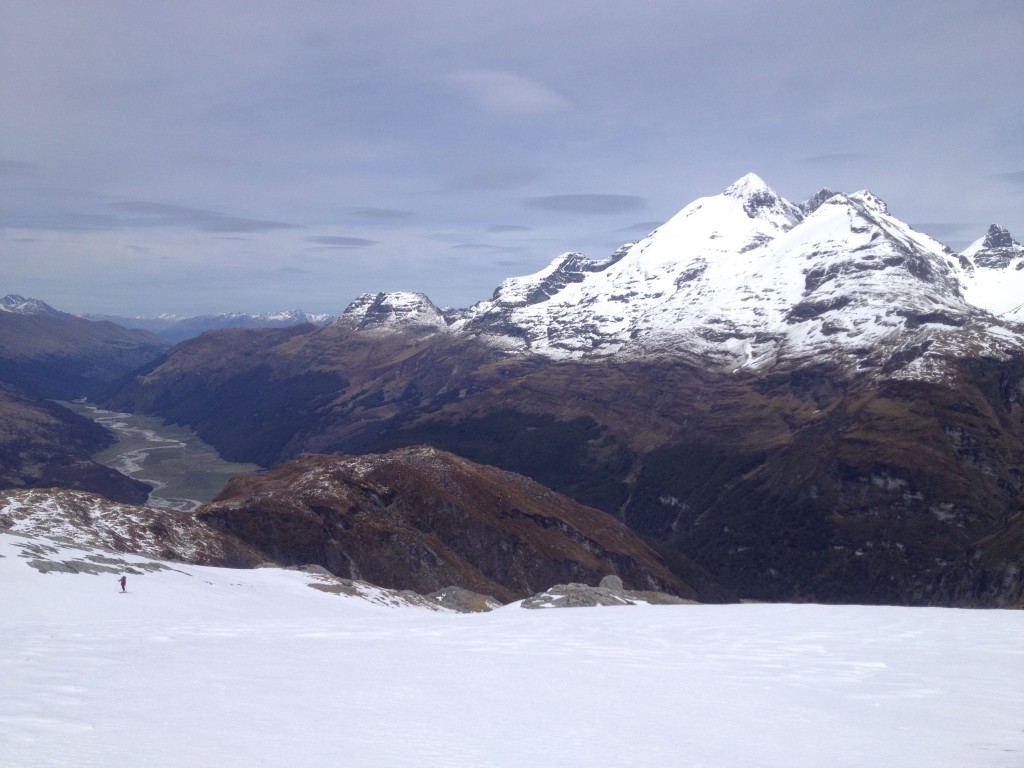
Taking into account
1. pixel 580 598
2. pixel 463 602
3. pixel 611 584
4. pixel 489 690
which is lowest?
pixel 463 602

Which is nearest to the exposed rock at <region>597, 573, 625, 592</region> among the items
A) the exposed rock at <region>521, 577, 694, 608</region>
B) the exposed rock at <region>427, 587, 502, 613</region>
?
the exposed rock at <region>521, 577, 694, 608</region>

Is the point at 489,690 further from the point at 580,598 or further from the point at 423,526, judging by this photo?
the point at 423,526

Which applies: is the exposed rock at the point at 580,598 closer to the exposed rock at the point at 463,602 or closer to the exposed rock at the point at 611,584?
the exposed rock at the point at 611,584

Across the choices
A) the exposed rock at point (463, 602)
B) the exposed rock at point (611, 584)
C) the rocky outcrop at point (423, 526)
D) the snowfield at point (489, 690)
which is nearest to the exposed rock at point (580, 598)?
the exposed rock at point (611, 584)

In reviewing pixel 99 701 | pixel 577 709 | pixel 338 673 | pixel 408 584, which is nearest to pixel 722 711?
pixel 577 709

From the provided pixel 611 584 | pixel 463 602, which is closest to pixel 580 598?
pixel 611 584

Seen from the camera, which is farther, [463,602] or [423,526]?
[423,526]

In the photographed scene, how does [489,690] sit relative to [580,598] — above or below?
above
